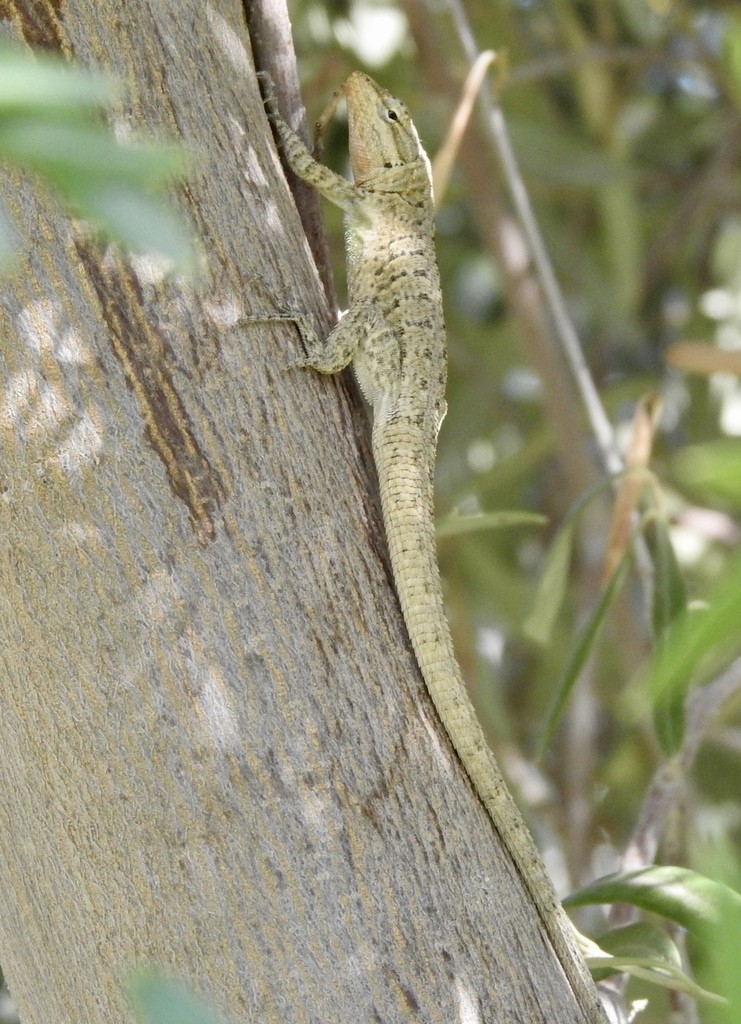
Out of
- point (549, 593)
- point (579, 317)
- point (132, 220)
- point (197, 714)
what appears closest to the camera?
point (132, 220)

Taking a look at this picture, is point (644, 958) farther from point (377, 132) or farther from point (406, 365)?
point (377, 132)

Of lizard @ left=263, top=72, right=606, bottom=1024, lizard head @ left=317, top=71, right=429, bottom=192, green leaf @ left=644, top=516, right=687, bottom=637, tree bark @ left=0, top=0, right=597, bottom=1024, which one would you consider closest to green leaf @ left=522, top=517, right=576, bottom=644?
green leaf @ left=644, top=516, right=687, bottom=637

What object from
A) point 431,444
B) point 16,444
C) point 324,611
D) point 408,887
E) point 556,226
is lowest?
point 408,887

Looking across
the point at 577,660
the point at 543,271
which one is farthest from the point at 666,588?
the point at 543,271

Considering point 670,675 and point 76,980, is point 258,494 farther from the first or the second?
point 670,675

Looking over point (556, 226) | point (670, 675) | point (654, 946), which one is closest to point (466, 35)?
point (556, 226)

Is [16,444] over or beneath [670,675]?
over

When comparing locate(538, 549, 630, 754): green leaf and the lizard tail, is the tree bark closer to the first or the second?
the lizard tail
